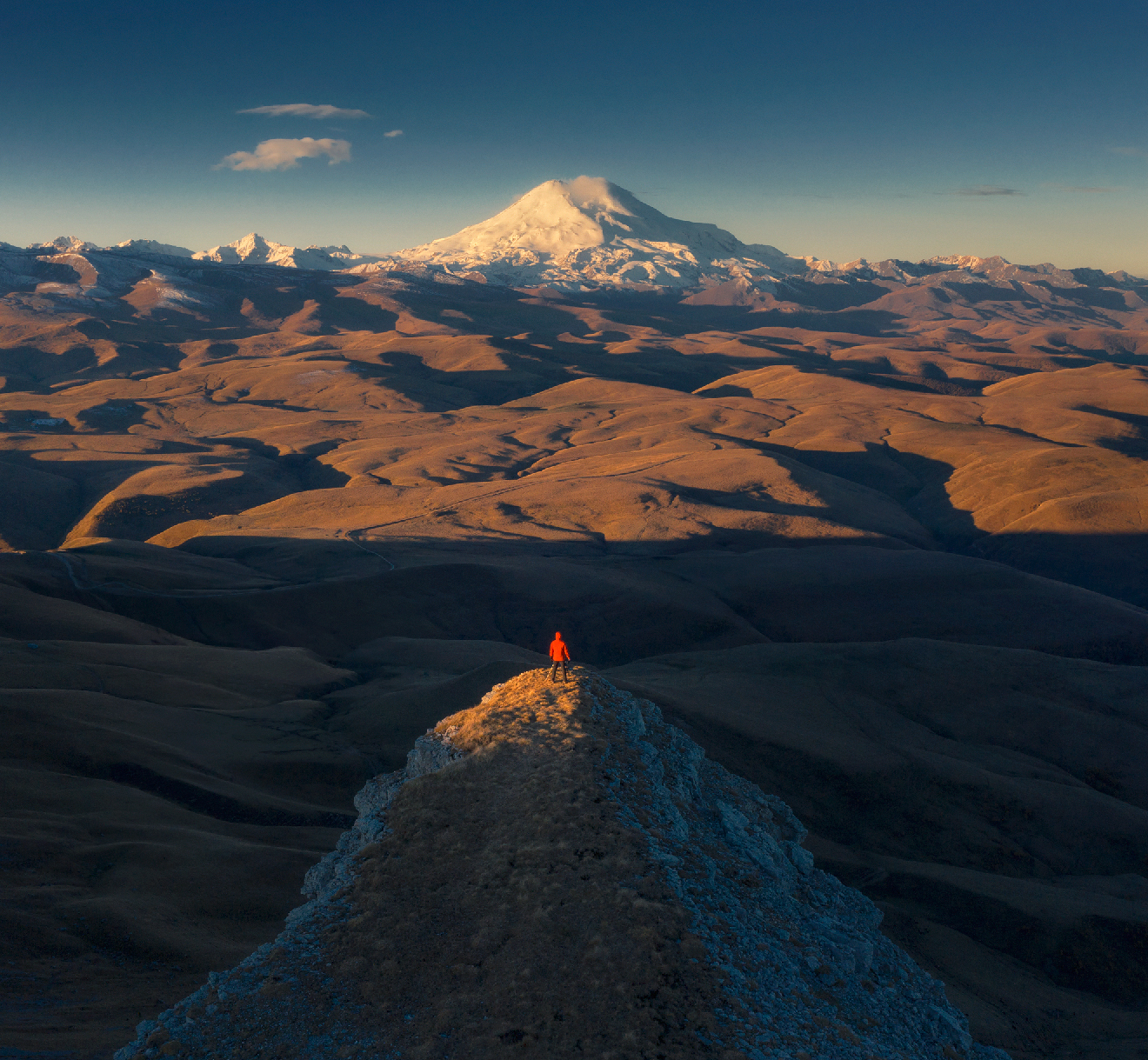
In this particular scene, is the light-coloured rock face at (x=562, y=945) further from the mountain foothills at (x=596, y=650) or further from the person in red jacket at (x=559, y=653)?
the mountain foothills at (x=596, y=650)

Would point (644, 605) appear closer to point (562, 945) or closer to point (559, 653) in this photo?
point (559, 653)

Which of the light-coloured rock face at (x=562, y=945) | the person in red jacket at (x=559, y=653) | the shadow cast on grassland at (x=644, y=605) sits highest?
the person in red jacket at (x=559, y=653)

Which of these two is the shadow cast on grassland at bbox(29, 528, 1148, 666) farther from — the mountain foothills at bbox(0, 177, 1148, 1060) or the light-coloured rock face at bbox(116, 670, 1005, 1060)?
the light-coloured rock face at bbox(116, 670, 1005, 1060)

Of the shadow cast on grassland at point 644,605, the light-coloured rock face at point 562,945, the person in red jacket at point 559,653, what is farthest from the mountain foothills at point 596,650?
the person in red jacket at point 559,653

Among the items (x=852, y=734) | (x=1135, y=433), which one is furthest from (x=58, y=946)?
(x=1135, y=433)

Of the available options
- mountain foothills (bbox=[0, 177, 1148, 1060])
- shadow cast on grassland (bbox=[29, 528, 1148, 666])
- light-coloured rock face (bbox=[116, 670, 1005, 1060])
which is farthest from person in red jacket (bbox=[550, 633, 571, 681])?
→ shadow cast on grassland (bbox=[29, 528, 1148, 666])
